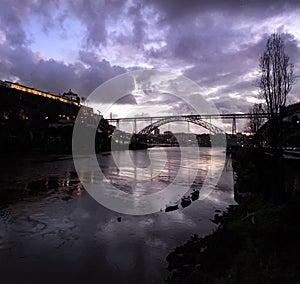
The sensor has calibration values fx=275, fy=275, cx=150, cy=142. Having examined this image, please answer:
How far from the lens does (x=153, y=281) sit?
8992 millimetres

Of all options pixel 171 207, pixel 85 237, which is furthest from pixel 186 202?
pixel 85 237

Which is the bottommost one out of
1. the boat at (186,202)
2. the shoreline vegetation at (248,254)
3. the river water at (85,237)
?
the river water at (85,237)

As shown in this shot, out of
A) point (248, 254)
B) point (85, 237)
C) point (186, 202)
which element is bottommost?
point (85, 237)

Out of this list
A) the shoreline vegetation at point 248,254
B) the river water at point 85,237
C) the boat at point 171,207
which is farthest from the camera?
the boat at point 171,207

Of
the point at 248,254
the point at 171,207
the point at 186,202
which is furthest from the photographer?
the point at 186,202

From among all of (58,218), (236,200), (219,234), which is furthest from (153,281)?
(236,200)

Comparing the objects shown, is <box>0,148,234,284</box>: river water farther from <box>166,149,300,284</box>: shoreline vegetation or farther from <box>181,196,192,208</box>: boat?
<box>166,149,300,284</box>: shoreline vegetation

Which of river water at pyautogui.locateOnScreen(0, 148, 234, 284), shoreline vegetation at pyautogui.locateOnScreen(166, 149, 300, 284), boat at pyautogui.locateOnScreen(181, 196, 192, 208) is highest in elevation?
shoreline vegetation at pyautogui.locateOnScreen(166, 149, 300, 284)

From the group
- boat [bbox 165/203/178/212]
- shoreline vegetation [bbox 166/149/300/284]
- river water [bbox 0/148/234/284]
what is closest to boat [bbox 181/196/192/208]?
river water [bbox 0/148/234/284]

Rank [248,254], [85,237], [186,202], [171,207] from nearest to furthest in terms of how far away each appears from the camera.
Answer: [248,254] → [85,237] → [171,207] → [186,202]

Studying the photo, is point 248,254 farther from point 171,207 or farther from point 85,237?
point 171,207

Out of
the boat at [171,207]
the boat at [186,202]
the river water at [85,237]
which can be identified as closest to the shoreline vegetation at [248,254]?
the river water at [85,237]

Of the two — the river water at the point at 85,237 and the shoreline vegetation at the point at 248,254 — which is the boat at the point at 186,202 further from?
the shoreline vegetation at the point at 248,254

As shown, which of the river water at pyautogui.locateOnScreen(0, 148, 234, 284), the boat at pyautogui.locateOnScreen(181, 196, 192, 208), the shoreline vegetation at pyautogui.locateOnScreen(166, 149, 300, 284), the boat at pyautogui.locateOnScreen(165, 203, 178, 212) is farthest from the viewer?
the boat at pyautogui.locateOnScreen(181, 196, 192, 208)
